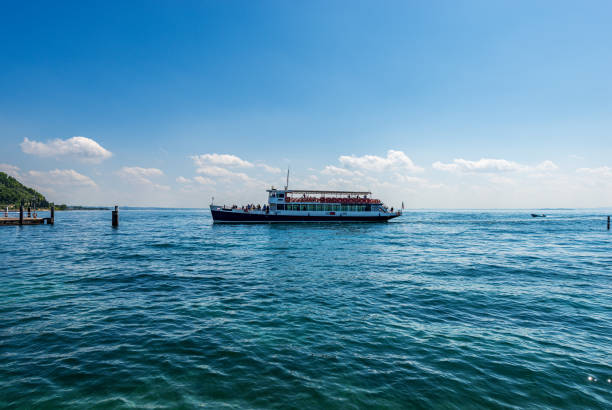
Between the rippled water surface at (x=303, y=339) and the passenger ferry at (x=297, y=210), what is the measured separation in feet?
127

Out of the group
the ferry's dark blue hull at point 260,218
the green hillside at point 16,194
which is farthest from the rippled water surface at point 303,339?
the green hillside at point 16,194

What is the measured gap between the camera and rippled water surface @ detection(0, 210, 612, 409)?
5.43 meters

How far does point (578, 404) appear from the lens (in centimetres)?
529

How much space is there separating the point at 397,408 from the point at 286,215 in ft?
164

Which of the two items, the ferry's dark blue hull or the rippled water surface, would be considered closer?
the rippled water surface

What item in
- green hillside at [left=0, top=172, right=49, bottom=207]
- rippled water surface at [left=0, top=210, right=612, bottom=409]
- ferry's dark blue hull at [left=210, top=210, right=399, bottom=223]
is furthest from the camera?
green hillside at [left=0, top=172, right=49, bottom=207]

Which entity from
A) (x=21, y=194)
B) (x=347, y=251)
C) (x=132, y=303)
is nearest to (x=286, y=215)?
(x=347, y=251)

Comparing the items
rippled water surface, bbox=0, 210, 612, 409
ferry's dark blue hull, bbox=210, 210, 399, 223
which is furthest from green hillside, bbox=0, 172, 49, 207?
rippled water surface, bbox=0, 210, 612, 409

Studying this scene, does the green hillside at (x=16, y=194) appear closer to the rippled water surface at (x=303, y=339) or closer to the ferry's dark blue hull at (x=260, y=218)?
the ferry's dark blue hull at (x=260, y=218)

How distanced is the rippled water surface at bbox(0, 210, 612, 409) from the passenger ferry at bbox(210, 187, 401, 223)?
127 ft

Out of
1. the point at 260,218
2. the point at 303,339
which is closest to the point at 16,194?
the point at 260,218

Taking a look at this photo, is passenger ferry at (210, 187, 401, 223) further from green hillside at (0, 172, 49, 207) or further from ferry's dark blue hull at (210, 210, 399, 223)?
green hillside at (0, 172, 49, 207)

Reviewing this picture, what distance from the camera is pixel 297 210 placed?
55.4 metres

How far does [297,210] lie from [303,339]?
47.8 meters
